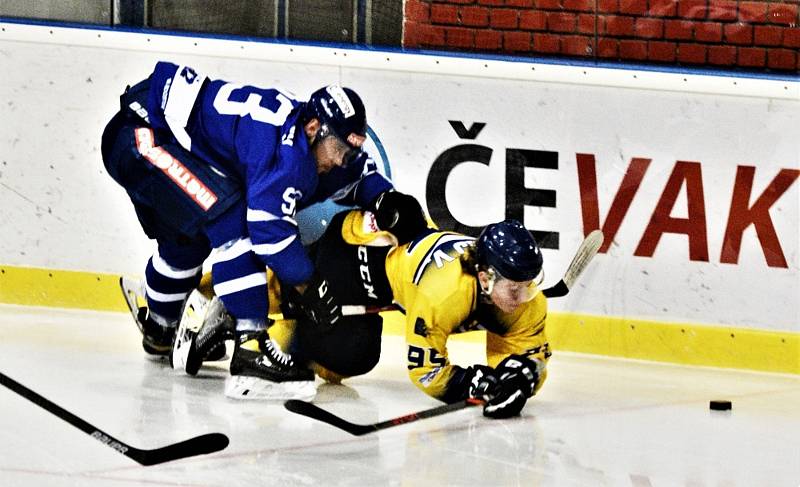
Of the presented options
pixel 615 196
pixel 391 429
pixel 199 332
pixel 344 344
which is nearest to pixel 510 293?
pixel 391 429

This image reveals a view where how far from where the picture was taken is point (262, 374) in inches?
157

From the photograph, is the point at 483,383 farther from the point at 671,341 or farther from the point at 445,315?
the point at 671,341

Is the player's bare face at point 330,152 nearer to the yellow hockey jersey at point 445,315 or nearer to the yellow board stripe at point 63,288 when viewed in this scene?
the yellow hockey jersey at point 445,315

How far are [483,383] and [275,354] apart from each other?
2.02 ft

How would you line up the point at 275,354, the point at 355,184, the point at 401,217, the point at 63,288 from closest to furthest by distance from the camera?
the point at 275,354 → the point at 401,217 → the point at 355,184 → the point at 63,288

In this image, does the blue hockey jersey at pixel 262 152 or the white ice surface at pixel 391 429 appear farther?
the blue hockey jersey at pixel 262 152

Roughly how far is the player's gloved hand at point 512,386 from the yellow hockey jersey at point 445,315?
0.05 meters

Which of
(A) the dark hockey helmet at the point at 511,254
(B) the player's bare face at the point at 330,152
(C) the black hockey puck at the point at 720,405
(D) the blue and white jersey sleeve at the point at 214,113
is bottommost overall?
(C) the black hockey puck at the point at 720,405

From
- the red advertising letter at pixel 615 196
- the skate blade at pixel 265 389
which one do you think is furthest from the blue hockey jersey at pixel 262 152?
the red advertising letter at pixel 615 196

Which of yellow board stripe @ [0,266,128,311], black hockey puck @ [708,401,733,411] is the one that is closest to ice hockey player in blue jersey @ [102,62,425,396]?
yellow board stripe @ [0,266,128,311]

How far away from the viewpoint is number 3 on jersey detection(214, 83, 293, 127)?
400cm

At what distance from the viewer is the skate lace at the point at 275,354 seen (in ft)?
13.1

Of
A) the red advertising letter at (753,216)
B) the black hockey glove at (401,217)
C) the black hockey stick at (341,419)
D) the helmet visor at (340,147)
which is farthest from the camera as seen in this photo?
the red advertising letter at (753,216)

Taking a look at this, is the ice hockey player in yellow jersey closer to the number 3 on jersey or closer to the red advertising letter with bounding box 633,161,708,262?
the number 3 on jersey
